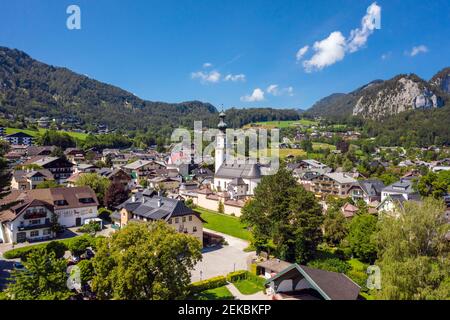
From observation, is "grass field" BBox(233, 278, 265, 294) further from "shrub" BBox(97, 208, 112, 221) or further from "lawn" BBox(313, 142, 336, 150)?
"lawn" BBox(313, 142, 336, 150)

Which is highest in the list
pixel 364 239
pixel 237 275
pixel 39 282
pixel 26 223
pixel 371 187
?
pixel 39 282

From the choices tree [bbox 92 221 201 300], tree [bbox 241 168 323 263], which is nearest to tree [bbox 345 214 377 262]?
tree [bbox 241 168 323 263]

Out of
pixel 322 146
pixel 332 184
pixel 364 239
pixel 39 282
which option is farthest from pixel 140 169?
pixel 322 146

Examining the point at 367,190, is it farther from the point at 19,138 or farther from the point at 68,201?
the point at 19,138

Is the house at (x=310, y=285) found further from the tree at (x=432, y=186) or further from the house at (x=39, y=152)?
the house at (x=39, y=152)
